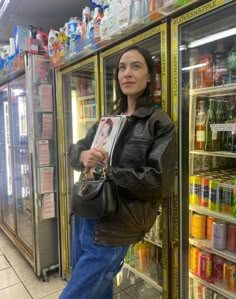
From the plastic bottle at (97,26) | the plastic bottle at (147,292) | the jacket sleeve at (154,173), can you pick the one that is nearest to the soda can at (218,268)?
the plastic bottle at (147,292)

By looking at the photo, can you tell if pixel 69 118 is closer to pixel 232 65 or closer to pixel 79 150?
pixel 79 150

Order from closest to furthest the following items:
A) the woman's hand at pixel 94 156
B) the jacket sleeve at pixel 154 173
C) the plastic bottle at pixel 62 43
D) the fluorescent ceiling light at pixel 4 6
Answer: the jacket sleeve at pixel 154 173
the woman's hand at pixel 94 156
the plastic bottle at pixel 62 43
the fluorescent ceiling light at pixel 4 6

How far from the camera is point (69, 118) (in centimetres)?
254

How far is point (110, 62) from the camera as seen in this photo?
198 cm

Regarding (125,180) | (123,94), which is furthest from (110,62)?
(125,180)

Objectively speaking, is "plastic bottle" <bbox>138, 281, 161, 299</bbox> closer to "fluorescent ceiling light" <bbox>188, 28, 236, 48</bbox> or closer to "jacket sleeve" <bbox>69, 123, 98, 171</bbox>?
"jacket sleeve" <bbox>69, 123, 98, 171</bbox>

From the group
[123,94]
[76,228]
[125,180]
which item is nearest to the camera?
[125,180]

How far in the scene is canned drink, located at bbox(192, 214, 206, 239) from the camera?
5.19 ft

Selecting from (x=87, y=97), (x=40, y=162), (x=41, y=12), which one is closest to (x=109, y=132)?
(x=87, y=97)

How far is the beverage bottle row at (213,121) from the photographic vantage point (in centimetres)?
146

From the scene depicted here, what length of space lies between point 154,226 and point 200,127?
705 millimetres

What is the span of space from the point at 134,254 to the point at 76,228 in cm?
72

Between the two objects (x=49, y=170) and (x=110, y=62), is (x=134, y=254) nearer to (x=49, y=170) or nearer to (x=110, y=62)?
(x=49, y=170)

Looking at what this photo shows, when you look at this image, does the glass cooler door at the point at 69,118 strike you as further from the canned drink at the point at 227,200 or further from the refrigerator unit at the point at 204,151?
the canned drink at the point at 227,200
